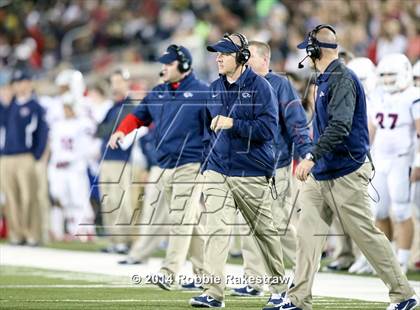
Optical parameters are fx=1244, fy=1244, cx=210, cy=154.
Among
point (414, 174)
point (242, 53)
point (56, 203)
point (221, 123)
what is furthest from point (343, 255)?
point (56, 203)

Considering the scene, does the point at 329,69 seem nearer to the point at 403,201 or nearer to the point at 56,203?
the point at 403,201

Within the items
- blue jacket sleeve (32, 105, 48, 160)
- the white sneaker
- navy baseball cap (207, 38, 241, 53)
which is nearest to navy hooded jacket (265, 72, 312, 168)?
navy baseball cap (207, 38, 241, 53)

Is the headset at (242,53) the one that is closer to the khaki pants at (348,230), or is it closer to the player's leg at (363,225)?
the khaki pants at (348,230)

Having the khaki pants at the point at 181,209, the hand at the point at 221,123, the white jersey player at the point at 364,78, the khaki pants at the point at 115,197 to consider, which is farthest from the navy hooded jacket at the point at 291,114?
the khaki pants at the point at 115,197

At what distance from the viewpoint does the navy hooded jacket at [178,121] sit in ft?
38.1

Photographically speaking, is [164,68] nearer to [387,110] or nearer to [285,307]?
[387,110]

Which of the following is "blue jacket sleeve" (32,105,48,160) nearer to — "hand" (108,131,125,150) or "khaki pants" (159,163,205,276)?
"khaki pants" (159,163,205,276)

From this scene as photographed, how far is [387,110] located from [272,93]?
3.24 meters

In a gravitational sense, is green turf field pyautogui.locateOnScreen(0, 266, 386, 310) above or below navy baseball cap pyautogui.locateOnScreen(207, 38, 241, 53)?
below

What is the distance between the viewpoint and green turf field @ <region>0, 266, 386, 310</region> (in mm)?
9750

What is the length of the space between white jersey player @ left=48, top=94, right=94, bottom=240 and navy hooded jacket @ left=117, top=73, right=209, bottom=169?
20.0 ft

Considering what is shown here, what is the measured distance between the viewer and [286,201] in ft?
37.8

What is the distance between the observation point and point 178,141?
11625 millimetres

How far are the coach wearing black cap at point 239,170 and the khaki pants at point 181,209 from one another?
5.46ft
